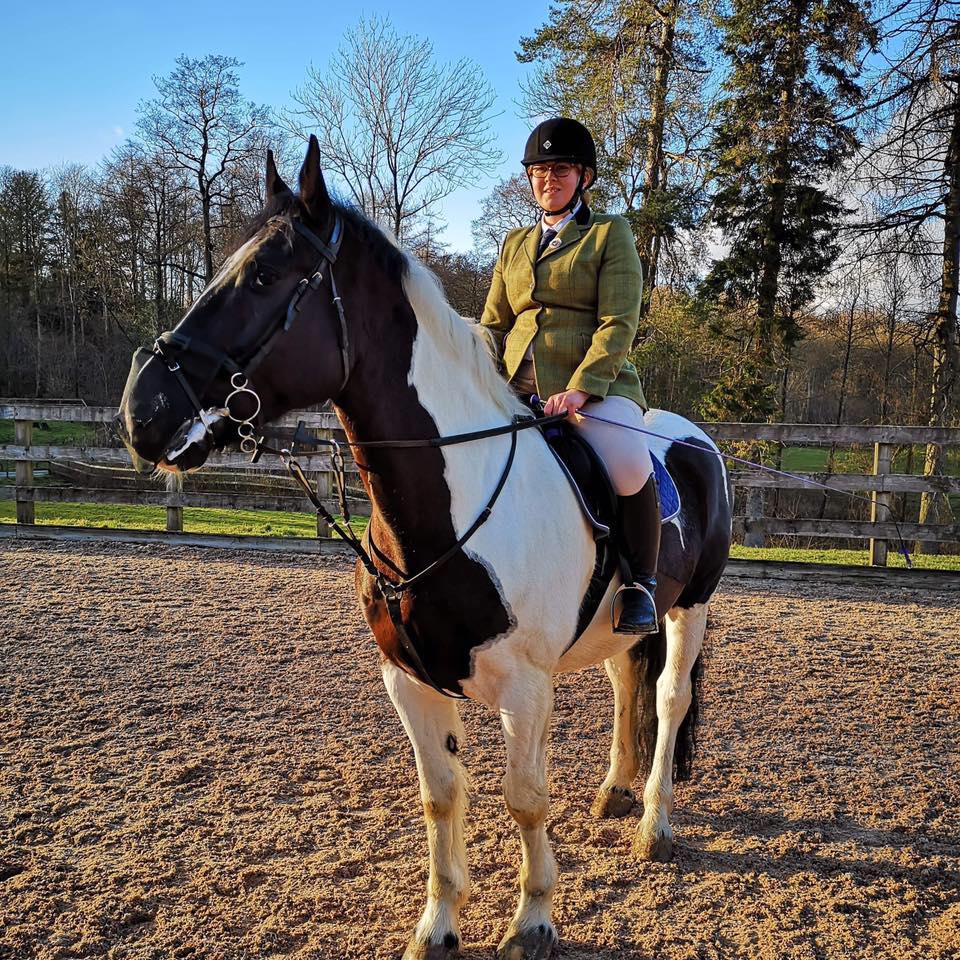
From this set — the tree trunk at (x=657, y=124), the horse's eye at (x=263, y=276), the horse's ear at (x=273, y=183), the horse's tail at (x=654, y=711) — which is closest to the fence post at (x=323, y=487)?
the horse's tail at (x=654, y=711)

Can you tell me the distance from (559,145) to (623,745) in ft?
9.17

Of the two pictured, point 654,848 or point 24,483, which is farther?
point 24,483

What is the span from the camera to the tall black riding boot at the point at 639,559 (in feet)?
9.11

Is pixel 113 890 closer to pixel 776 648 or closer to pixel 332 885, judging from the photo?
pixel 332 885

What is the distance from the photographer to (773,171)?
17.2 meters

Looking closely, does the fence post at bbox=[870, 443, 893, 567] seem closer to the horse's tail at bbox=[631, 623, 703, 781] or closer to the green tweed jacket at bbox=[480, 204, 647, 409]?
the horse's tail at bbox=[631, 623, 703, 781]

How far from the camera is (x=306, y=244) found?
2.06 m

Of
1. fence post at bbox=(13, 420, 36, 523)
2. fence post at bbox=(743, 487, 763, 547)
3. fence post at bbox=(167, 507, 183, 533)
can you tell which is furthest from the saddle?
fence post at bbox=(13, 420, 36, 523)

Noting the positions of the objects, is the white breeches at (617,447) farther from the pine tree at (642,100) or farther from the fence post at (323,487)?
the pine tree at (642,100)

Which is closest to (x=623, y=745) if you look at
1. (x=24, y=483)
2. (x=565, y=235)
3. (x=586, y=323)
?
(x=586, y=323)

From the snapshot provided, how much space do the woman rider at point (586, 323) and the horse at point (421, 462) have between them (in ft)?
0.63

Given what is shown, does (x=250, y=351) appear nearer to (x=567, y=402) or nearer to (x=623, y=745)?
(x=567, y=402)

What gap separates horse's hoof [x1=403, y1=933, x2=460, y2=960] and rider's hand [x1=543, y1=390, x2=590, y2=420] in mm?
1913

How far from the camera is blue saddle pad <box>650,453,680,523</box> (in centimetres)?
322
